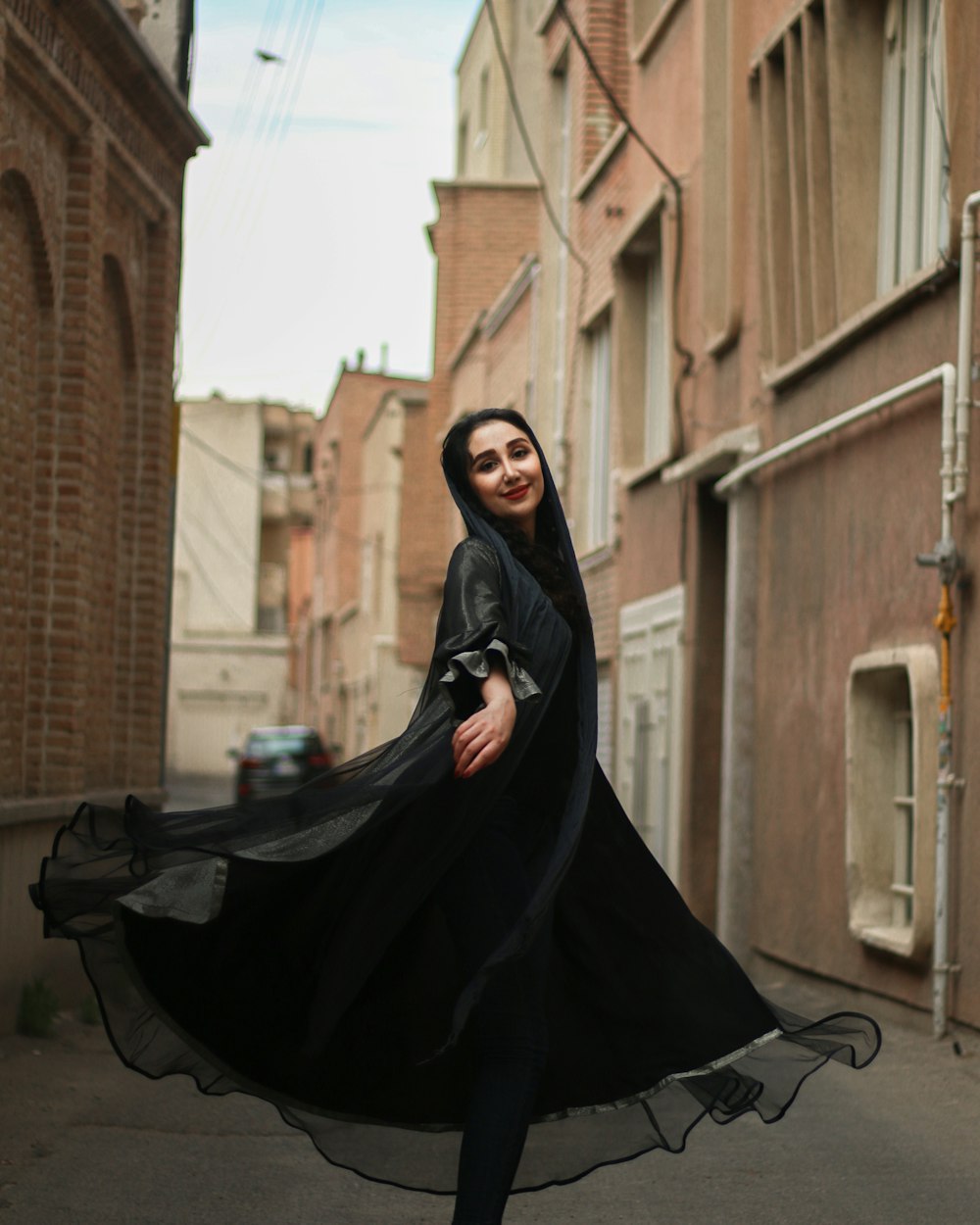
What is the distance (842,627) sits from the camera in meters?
10.3

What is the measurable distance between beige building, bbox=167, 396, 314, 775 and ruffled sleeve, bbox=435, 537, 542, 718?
62.3m

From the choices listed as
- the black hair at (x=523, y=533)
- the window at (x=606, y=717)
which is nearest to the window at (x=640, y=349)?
the window at (x=606, y=717)

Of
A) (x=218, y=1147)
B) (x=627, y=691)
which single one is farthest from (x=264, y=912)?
(x=627, y=691)

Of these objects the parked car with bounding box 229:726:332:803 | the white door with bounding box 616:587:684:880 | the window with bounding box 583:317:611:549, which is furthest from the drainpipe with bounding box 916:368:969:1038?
the parked car with bounding box 229:726:332:803

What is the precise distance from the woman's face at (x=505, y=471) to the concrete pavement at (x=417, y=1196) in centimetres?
191

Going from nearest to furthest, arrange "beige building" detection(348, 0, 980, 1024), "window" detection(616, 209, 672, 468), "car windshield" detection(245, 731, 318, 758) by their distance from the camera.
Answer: "beige building" detection(348, 0, 980, 1024) → "window" detection(616, 209, 672, 468) → "car windshield" detection(245, 731, 318, 758)

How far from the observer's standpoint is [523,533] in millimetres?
4613

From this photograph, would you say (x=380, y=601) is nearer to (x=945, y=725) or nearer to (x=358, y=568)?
(x=358, y=568)

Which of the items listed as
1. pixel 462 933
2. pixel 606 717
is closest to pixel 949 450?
pixel 462 933

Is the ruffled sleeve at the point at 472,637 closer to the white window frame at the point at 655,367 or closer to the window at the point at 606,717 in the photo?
the white window frame at the point at 655,367

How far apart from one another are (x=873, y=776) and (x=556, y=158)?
12.9 metres

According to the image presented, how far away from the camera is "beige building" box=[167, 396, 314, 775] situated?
6712 centimetres

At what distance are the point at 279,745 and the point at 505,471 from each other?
101ft

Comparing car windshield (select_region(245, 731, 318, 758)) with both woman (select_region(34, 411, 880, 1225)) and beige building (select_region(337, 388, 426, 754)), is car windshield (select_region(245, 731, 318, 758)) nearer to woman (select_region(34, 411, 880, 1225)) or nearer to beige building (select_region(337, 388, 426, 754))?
beige building (select_region(337, 388, 426, 754))
